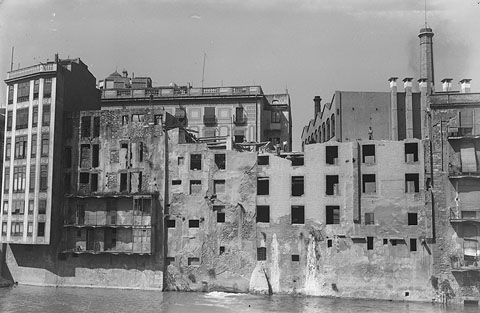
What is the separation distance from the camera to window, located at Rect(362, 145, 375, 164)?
5306 centimetres

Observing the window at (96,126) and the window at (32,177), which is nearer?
the window at (32,177)

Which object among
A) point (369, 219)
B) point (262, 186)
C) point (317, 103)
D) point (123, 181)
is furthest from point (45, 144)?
point (317, 103)

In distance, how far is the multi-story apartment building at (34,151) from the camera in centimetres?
5594

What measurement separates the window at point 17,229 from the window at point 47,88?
1297 centimetres

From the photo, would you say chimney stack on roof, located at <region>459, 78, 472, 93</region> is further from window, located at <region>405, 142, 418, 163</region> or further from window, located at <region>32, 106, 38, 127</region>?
window, located at <region>32, 106, 38, 127</region>

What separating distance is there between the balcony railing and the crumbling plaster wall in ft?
51.5

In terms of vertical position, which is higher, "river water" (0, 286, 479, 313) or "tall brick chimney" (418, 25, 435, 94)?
"tall brick chimney" (418, 25, 435, 94)

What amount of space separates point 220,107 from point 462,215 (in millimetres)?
32142

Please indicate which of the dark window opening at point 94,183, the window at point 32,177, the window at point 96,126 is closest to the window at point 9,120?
the window at point 32,177

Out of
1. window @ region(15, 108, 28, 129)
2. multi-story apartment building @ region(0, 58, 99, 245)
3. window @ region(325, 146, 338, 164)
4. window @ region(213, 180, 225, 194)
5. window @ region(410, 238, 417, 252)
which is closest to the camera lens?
window @ region(410, 238, 417, 252)

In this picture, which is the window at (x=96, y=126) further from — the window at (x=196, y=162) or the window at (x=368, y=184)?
the window at (x=368, y=184)

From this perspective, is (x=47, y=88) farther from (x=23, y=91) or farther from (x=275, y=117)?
(x=275, y=117)

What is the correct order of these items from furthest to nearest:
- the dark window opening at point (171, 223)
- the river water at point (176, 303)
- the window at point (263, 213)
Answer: the dark window opening at point (171, 223) → the window at point (263, 213) → the river water at point (176, 303)

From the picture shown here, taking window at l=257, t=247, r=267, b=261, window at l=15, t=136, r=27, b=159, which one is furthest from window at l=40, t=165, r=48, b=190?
window at l=257, t=247, r=267, b=261
